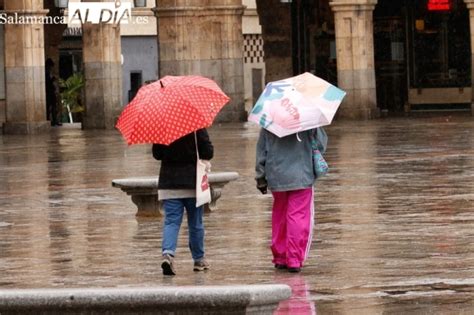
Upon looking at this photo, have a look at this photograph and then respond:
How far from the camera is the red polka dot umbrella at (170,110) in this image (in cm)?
1486

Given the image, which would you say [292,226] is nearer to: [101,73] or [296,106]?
[296,106]

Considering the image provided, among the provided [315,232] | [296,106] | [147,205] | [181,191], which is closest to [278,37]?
[147,205]

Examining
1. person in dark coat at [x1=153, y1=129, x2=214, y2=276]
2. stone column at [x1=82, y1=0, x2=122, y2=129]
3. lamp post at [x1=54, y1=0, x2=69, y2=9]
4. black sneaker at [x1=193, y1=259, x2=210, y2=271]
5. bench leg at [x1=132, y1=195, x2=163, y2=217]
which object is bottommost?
black sneaker at [x1=193, y1=259, x2=210, y2=271]

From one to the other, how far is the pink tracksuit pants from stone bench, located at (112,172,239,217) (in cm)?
460

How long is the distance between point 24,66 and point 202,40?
4.90 meters

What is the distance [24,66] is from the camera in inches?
1839

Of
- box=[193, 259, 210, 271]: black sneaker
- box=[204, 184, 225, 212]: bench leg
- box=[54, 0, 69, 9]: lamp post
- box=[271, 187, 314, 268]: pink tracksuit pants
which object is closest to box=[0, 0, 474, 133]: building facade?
box=[54, 0, 69, 9]: lamp post

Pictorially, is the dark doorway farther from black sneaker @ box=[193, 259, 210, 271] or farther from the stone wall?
black sneaker @ box=[193, 259, 210, 271]

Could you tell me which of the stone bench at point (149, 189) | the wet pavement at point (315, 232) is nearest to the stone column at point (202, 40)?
the wet pavement at point (315, 232)

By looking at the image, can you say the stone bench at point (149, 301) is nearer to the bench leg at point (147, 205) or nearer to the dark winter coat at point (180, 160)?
the dark winter coat at point (180, 160)

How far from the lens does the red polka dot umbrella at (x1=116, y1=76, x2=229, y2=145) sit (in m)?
14.9

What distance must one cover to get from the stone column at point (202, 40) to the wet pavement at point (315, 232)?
1518 cm

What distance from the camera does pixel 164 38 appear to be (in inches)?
1907

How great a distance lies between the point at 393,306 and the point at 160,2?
36.6 metres
